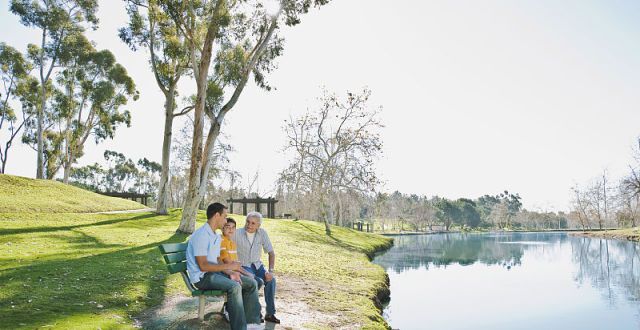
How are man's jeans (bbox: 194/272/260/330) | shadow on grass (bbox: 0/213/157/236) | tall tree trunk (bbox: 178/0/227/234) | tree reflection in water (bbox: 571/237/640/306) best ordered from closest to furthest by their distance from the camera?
1. man's jeans (bbox: 194/272/260/330)
2. shadow on grass (bbox: 0/213/157/236)
3. tree reflection in water (bbox: 571/237/640/306)
4. tall tree trunk (bbox: 178/0/227/234)

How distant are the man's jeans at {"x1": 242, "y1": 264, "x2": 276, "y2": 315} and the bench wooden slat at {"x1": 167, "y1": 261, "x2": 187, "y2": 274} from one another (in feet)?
3.90

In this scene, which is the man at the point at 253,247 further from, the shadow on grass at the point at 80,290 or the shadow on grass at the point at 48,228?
the shadow on grass at the point at 48,228

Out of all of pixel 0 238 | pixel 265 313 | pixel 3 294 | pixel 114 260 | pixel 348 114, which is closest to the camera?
pixel 3 294

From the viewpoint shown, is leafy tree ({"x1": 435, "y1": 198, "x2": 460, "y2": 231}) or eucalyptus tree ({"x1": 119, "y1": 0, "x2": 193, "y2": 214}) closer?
eucalyptus tree ({"x1": 119, "y1": 0, "x2": 193, "y2": 214})

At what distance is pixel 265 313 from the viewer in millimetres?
8203

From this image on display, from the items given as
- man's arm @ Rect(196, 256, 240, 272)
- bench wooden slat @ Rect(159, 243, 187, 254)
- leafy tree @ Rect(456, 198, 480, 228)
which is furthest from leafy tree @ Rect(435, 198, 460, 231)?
man's arm @ Rect(196, 256, 240, 272)

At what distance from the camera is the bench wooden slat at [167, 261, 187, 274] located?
679 centimetres

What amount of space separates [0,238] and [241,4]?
1356cm

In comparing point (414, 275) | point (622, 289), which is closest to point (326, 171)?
point (414, 275)

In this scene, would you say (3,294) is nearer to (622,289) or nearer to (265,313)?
(265,313)

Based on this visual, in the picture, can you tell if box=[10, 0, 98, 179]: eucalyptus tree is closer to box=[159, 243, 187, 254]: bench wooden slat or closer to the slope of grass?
the slope of grass

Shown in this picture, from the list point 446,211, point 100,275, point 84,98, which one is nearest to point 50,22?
point 84,98

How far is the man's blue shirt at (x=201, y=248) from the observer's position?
636 cm

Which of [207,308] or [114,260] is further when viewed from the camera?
[114,260]
